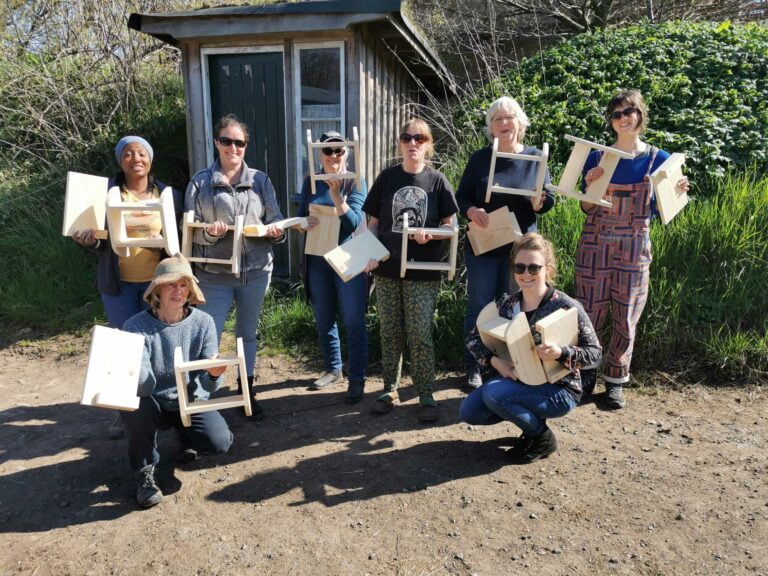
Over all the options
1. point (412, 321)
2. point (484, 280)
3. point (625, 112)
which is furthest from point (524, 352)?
point (625, 112)

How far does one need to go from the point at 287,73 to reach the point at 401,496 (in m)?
4.50

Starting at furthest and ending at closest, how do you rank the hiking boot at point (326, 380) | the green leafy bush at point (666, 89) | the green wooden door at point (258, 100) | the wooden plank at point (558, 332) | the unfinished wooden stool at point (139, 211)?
the green wooden door at point (258, 100) < the green leafy bush at point (666, 89) < the hiking boot at point (326, 380) < the unfinished wooden stool at point (139, 211) < the wooden plank at point (558, 332)

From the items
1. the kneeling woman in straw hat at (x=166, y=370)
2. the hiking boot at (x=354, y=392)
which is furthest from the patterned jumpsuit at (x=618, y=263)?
the kneeling woman in straw hat at (x=166, y=370)

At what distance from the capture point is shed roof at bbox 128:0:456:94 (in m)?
5.23

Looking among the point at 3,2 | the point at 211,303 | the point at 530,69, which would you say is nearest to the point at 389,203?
the point at 211,303

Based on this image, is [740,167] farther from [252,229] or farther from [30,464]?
[30,464]

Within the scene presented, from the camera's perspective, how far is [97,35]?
326 inches

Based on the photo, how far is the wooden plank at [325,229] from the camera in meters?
Result: 3.79

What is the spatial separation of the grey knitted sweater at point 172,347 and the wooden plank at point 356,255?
802mm

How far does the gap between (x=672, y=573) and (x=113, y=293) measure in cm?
321

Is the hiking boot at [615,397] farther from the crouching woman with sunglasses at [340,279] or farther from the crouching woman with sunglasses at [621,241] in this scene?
→ the crouching woman with sunglasses at [340,279]

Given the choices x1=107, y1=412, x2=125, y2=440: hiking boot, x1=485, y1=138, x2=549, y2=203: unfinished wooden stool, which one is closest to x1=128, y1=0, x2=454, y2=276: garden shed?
x1=485, y1=138, x2=549, y2=203: unfinished wooden stool

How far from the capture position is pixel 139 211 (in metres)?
3.30

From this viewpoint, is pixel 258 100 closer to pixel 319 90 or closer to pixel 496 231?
pixel 319 90
